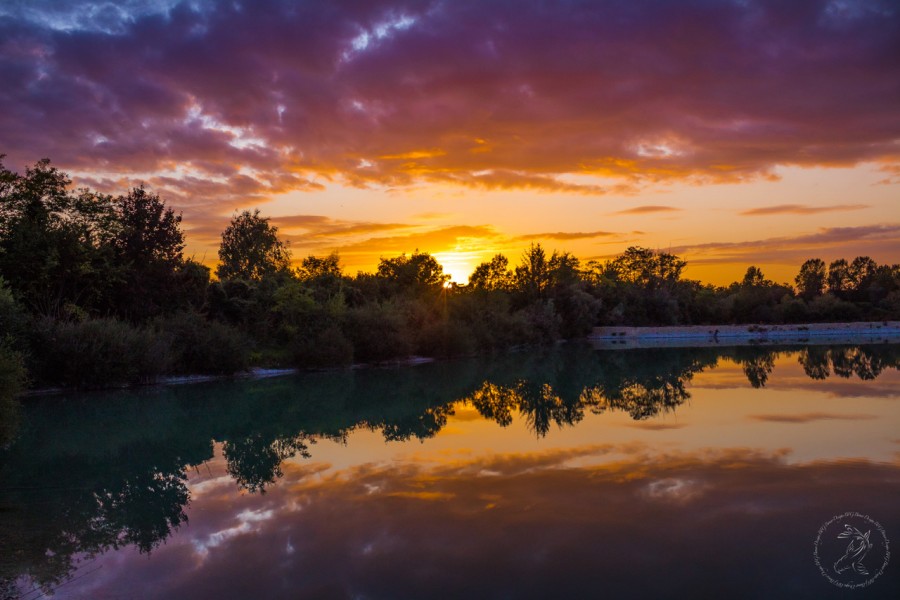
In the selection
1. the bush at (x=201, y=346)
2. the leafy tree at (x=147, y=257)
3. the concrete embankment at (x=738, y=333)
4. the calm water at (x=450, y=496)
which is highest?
the leafy tree at (x=147, y=257)

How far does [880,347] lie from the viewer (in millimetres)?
34250

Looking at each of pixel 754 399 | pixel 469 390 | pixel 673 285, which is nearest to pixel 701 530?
pixel 754 399

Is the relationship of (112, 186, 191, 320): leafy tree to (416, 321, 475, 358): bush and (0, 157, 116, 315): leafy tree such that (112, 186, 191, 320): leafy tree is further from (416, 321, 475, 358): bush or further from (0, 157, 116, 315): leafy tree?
(416, 321, 475, 358): bush

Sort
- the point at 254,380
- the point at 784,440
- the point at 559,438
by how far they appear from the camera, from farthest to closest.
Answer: the point at 254,380 < the point at 559,438 < the point at 784,440

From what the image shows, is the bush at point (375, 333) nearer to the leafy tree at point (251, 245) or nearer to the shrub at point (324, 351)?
the shrub at point (324, 351)

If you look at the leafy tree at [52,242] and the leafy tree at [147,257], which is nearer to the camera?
the leafy tree at [52,242]

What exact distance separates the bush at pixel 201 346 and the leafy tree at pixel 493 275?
106 feet

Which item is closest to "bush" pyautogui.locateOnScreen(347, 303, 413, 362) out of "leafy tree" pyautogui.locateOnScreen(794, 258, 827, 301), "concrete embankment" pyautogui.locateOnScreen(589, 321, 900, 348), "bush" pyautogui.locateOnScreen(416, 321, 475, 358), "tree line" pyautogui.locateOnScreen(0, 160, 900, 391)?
"tree line" pyautogui.locateOnScreen(0, 160, 900, 391)

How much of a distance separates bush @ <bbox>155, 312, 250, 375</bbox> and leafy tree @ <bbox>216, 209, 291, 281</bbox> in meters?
26.4

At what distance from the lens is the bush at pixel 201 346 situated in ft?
74.5

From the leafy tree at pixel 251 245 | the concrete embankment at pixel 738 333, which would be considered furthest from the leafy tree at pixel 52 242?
the concrete embankment at pixel 738 333

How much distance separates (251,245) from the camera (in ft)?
167

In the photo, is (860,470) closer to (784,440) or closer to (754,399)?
(784,440)

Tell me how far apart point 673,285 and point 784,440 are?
184 ft
